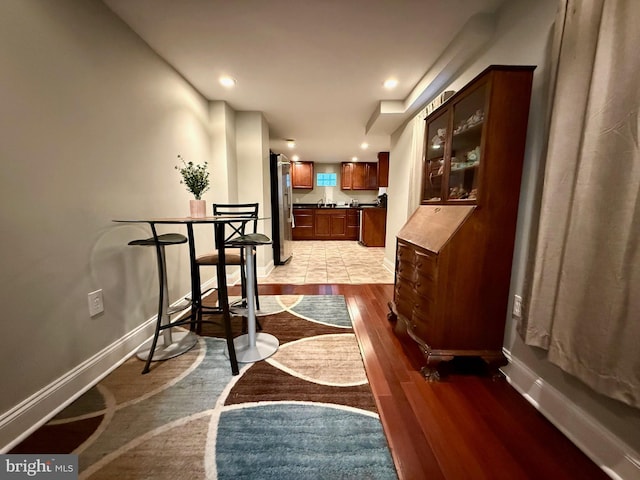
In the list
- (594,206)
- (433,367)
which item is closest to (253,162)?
(433,367)

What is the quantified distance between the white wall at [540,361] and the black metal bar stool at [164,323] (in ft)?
6.67

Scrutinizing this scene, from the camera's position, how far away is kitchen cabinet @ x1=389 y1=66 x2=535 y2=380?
1272 mm

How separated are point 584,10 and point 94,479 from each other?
8.37ft

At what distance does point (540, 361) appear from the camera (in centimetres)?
122

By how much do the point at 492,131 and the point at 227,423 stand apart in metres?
1.96

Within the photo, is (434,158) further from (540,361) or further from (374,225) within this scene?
(374,225)

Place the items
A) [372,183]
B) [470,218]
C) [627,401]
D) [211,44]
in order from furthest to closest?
[372,183]
[211,44]
[470,218]
[627,401]

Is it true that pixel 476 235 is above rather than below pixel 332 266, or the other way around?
above

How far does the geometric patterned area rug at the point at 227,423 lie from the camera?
3.01 ft

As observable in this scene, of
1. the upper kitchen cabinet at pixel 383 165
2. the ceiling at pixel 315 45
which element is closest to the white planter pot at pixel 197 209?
the ceiling at pixel 315 45

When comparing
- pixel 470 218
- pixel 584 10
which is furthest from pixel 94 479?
pixel 584 10

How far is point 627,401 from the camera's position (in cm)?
80

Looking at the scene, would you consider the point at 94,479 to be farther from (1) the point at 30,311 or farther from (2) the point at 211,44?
(2) the point at 211,44

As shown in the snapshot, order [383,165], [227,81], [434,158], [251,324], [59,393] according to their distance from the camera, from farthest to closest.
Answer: [383,165] < [227,81] < [434,158] < [251,324] < [59,393]
